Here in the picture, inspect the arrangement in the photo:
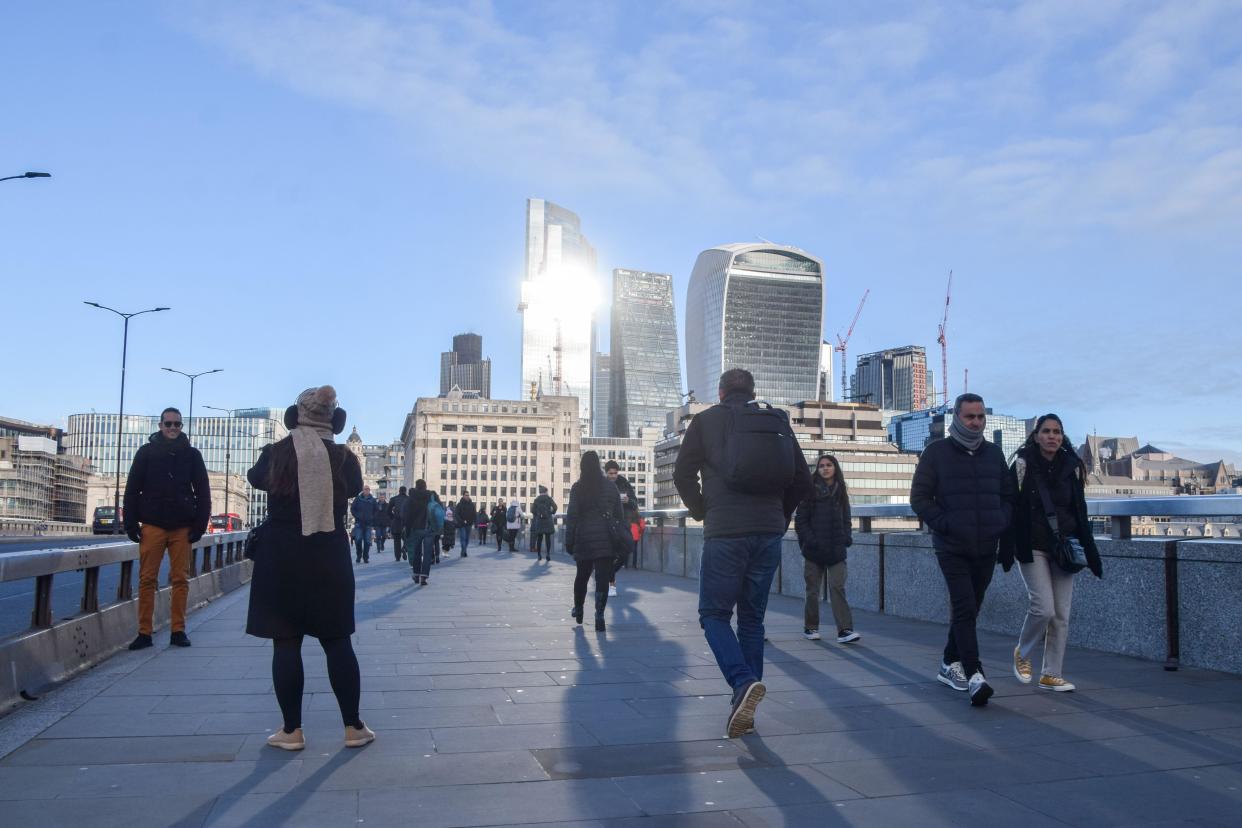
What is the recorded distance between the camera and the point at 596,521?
10.7 m

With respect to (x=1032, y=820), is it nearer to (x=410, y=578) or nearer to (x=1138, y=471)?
(x=410, y=578)

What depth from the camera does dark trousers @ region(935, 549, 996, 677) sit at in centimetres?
655

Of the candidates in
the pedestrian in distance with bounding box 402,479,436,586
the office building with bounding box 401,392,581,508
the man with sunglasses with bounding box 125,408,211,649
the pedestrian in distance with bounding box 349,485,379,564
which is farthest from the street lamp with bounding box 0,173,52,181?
the office building with bounding box 401,392,581,508

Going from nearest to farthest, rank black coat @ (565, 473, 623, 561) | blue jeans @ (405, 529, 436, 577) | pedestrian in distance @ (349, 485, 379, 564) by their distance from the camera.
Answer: black coat @ (565, 473, 623, 561) < blue jeans @ (405, 529, 436, 577) < pedestrian in distance @ (349, 485, 379, 564)

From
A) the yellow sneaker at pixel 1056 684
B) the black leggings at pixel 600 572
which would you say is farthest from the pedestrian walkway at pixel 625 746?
the black leggings at pixel 600 572

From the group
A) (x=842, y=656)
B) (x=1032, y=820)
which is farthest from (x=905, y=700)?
(x=1032, y=820)

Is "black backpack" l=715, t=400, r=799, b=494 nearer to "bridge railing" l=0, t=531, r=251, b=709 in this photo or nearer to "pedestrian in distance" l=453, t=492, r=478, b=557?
"bridge railing" l=0, t=531, r=251, b=709

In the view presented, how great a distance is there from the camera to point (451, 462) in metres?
174

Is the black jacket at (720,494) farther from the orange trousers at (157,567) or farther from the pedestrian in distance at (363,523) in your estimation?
the pedestrian in distance at (363,523)

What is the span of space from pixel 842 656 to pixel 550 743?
12.3ft

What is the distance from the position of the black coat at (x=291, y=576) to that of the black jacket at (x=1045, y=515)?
403 centimetres

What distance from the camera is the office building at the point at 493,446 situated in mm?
173125

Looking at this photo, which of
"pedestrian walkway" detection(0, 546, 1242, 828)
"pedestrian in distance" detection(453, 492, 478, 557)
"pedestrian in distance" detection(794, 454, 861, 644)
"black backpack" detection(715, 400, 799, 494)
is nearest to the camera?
"pedestrian walkway" detection(0, 546, 1242, 828)

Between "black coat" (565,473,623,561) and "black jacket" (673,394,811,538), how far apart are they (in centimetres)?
453
